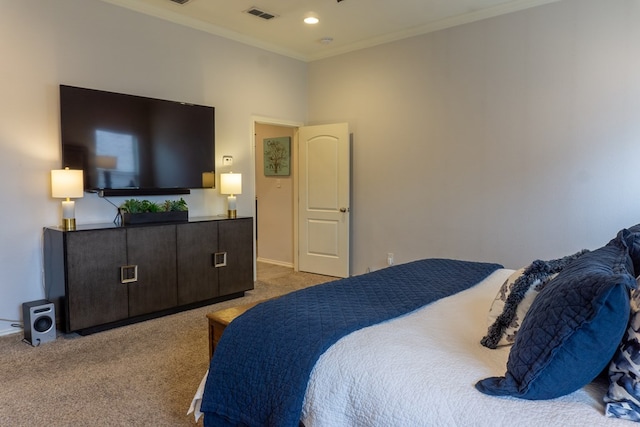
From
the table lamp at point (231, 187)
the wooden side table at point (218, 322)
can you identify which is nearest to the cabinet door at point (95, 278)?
the table lamp at point (231, 187)

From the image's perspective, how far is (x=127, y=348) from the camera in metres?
3.11

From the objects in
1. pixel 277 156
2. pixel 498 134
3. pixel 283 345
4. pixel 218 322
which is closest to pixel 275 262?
pixel 277 156

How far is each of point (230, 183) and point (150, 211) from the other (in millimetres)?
992

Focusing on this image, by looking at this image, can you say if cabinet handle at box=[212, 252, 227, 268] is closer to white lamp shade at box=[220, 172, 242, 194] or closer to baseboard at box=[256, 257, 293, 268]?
white lamp shade at box=[220, 172, 242, 194]

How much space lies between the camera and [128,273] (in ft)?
11.6

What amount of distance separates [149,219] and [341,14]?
2734 millimetres

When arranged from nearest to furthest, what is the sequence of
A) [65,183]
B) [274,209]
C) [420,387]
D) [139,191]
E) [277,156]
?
[420,387], [65,183], [139,191], [277,156], [274,209]

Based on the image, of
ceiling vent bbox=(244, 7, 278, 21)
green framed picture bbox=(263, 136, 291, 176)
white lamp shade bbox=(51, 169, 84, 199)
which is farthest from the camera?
green framed picture bbox=(263, 136, 291, 176)

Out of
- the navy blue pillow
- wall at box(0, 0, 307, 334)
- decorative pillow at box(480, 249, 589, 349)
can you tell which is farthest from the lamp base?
the navy blue pillow

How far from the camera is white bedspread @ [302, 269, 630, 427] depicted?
1.10 metres

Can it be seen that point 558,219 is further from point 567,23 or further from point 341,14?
point 341,14

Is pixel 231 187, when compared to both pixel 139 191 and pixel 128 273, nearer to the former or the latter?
pixel 139 191

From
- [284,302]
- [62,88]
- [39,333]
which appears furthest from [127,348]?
[62,88]

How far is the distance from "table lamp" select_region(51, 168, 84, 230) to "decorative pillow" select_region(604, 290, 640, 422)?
3548 millimetres
